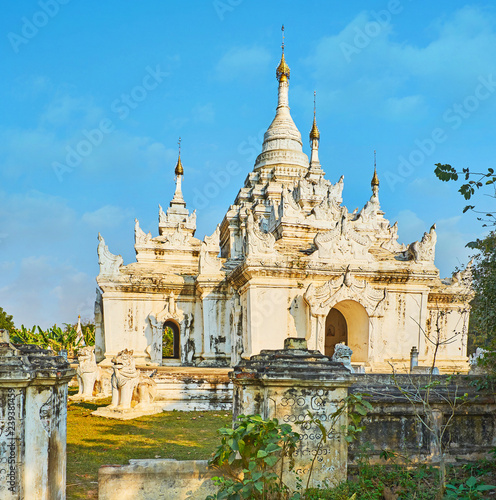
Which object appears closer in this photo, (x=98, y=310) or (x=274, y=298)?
(x=274, y=298)

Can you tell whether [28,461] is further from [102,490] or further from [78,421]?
[78,421]

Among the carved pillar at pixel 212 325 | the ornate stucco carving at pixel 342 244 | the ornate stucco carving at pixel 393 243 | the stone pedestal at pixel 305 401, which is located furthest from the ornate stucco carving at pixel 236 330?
the stone pedestal at pixel 305 401

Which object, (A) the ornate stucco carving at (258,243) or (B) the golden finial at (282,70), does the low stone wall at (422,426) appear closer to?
(A) the ornate stucco carving at (258,243)

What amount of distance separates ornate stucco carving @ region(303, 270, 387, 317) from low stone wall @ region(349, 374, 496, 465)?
35.4ft

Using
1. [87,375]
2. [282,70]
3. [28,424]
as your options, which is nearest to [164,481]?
[28,424]

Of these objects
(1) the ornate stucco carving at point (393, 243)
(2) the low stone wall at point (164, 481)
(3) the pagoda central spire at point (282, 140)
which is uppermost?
(3) the pagoda central spire at point (282, 140)

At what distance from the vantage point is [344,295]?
1781cm

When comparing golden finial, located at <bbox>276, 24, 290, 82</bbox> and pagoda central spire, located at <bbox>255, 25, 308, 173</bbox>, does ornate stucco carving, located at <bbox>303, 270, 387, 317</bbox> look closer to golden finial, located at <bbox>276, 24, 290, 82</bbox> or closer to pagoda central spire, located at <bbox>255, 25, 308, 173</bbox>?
pagoda central spire, located at <bbox>255, 25, 308, 173</bbox>

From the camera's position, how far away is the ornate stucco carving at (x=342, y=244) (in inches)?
723

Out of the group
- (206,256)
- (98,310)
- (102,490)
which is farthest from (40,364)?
(98,310)

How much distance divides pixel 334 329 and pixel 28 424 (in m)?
18.8

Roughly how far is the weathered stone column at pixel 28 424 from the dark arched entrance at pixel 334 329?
59.7ft

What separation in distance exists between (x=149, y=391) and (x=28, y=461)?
9.58 metres

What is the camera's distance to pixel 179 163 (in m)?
36.6
